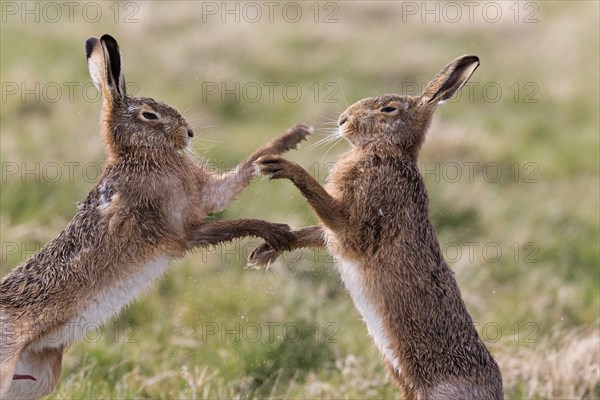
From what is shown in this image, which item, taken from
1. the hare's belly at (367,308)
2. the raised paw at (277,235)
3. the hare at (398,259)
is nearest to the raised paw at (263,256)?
the hare at (398,259)

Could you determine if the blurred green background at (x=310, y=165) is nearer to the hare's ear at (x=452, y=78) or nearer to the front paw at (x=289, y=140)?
the front paw at (x=289, y=140)

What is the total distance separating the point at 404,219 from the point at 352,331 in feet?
5.98

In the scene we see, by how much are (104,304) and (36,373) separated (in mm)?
518

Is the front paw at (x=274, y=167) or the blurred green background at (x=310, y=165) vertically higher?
the front paw at (x=274, y=167)

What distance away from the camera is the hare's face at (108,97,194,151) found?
6.00 m

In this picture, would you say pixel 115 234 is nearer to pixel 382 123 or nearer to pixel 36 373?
pixel 36 373

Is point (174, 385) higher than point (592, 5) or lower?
lower

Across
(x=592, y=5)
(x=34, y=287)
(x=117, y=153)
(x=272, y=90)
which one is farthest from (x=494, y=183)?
(x=592, y=5)

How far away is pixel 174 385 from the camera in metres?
6.48

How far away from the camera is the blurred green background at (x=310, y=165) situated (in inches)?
275

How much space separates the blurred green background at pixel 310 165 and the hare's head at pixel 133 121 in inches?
55.7

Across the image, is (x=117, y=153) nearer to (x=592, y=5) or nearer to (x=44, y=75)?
(x=44, y=75)

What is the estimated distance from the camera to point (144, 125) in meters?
6.02

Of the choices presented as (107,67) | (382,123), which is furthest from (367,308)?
(107,67)
